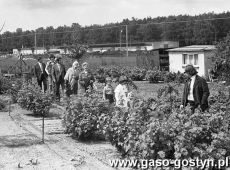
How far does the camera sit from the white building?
33.8m

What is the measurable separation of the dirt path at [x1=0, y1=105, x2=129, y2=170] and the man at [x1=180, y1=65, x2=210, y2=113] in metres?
1.72

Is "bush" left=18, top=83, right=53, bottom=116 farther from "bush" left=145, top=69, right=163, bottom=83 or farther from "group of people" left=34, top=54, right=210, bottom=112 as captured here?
"bush" left=145, top=69, right=163, bottom=83

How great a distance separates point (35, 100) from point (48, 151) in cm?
449

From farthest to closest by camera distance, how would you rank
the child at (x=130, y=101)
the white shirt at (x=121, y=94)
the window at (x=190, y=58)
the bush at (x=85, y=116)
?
the window at (x=190, y=58), the white shirt at (x=121, y=94), the bush at (x=85, y=116), the child at (x=130, y=101)

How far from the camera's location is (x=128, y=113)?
7.15 metres

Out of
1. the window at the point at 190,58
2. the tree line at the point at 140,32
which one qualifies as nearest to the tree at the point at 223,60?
the window at the point at 190,58

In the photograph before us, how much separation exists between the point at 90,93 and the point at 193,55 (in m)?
26.6

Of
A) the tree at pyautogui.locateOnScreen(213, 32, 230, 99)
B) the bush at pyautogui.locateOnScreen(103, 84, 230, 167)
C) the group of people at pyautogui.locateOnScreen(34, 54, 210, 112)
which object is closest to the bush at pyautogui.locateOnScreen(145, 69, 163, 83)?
the group of people at pyautogui.locateOnScreen(34, 54, 210, 112)

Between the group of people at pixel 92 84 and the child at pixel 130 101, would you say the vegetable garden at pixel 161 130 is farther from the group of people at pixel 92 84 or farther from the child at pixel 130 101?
the group of people at pixel 92 84

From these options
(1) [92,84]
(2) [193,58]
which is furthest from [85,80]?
(2) [193,58]

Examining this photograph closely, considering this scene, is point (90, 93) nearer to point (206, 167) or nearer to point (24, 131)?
point (24, 131)

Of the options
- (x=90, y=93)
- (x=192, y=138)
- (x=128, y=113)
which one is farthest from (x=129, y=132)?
(x=90, y=93)

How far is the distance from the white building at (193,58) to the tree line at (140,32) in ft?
79.4

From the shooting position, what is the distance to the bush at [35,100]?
1215cm
